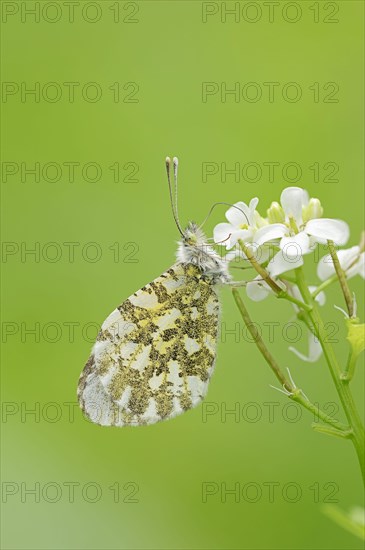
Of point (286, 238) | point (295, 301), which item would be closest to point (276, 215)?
point (286, 238)

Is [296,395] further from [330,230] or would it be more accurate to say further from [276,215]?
[276,215]

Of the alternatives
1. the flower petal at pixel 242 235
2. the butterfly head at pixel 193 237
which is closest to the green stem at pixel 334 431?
the flower petal at pixel 242 235

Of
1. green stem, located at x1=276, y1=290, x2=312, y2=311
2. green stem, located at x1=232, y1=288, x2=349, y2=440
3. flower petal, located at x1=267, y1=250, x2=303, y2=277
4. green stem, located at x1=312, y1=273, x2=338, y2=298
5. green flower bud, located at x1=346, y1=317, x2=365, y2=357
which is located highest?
flower petal, located at x1=267, y1=250, x2=303, y2=277

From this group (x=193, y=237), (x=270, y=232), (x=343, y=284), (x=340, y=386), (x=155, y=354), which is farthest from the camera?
(x=193, y=237)

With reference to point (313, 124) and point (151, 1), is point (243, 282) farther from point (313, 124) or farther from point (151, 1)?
point (151, 1)

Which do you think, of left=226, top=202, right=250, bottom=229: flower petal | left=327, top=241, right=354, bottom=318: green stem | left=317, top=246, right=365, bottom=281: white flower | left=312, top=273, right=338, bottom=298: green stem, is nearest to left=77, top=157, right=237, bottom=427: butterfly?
left=226, top=202, right=250, bottom=229: flower petal

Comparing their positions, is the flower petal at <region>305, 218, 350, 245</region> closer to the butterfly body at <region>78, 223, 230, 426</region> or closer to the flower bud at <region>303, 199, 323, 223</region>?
the flower bud at <region>303, 199, 323, 223</region>
